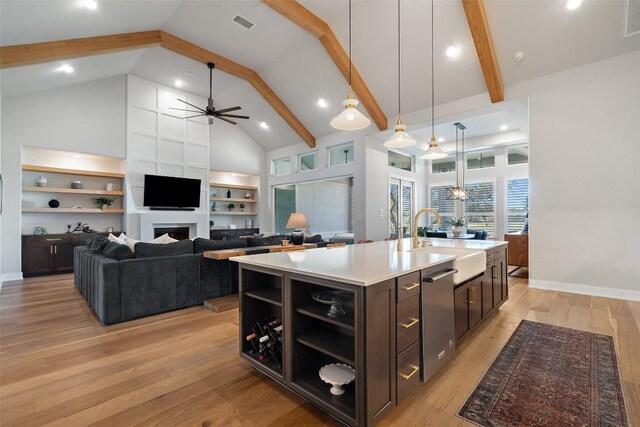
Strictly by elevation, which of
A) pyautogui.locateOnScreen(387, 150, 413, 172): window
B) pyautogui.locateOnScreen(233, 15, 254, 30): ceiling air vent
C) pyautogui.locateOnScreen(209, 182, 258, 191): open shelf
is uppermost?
pyautogui.locateOnScreen(233, 15, 254, 30): ceiling air vent

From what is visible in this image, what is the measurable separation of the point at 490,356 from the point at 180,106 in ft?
28.6

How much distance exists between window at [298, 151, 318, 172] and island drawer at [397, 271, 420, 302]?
23.5 ft

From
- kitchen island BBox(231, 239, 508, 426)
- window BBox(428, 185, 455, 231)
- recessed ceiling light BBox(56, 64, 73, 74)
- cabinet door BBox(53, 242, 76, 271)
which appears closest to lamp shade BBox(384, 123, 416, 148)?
kitchen island BBox(231, 239, 508, 426)

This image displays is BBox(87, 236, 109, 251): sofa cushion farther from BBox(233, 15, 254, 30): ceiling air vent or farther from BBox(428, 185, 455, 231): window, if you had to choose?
BBox(428, 185, 455, 231): window

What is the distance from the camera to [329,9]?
5012 mm

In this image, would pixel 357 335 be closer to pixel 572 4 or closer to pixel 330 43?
pixel 572 4

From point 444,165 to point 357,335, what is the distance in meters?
9.44

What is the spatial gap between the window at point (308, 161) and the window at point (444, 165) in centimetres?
420

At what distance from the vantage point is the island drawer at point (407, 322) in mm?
1684

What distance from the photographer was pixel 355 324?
1485 millimetres

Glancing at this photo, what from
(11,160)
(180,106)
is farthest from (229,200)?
(11,160)

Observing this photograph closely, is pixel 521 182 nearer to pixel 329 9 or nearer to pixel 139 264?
pixel 329 9

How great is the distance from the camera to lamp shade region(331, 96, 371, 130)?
2598 mm

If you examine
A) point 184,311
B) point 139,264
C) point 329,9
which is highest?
point 329,9
